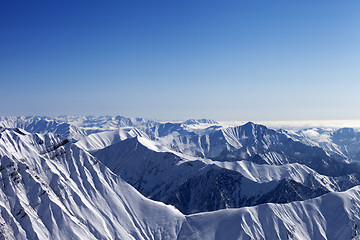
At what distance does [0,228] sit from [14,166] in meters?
43.2

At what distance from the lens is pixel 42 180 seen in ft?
654

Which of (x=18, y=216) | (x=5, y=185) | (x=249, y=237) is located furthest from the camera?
(x=249, y=237)

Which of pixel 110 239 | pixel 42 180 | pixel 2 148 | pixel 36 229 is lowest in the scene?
pixel 110 239

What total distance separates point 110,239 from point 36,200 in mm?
47838

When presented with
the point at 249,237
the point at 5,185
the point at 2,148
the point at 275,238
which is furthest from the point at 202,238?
the point at 2,148

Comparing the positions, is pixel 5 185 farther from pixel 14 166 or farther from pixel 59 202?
pixel 59 202

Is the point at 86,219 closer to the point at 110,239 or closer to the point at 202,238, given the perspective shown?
the point at 110,239

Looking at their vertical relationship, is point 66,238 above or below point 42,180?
below

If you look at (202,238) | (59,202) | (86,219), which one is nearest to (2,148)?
(59,202)

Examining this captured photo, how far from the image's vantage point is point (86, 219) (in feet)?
643

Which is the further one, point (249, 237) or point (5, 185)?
point (249, 237)

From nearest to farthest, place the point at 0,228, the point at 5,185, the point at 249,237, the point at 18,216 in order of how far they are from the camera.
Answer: the point at 0,228, the point at 18,216, the point at 5,185, the point at 249,237

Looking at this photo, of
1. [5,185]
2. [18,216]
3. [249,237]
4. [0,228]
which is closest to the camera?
[0,228]

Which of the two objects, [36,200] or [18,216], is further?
[36,200]
